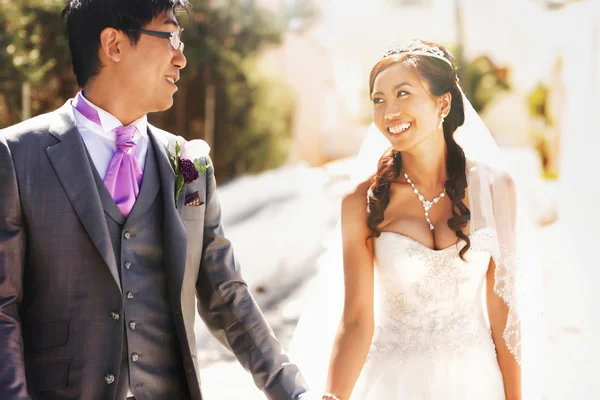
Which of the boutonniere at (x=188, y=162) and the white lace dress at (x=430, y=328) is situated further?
the white lace dress at (x=430, y=328)

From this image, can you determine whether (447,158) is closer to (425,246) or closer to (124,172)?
(425,246)

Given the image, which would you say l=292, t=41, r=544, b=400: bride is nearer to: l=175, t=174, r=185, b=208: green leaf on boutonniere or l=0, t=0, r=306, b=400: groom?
l=0, t=0, r=306, b=400: groom

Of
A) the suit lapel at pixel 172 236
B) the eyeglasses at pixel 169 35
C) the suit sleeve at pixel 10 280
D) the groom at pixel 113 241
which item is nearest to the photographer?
the suit sleeve at pixel 10 280

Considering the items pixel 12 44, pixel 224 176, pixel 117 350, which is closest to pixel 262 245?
pixel 224 176

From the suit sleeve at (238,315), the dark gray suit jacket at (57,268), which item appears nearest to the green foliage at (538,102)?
the suit sleeve at (238,315)

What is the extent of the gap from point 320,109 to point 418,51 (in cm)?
1860

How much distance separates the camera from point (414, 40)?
3.24 meters

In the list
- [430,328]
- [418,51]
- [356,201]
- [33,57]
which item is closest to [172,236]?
[356,201]

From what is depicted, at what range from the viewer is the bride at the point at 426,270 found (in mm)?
3076

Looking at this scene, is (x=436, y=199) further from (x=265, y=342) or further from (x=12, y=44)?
(x=12, y=44)

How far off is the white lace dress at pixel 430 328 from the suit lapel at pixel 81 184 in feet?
4.15

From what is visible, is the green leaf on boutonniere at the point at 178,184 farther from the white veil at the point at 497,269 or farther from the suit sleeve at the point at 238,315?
the white veil at the point at 497,269

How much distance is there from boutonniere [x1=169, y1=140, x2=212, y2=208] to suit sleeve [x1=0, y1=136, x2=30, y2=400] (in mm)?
539

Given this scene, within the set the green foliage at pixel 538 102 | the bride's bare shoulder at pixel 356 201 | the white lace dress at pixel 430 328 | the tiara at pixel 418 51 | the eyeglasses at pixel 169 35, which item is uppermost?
the eyeglasses at pixel 169 35
